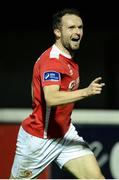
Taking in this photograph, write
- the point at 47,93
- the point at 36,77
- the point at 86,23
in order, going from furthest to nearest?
the point at 86,23, the point at 36,77, the point at 47,93

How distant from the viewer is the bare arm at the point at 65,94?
16.5ft

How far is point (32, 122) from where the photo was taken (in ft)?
18.7

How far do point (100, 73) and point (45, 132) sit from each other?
11.6 ft

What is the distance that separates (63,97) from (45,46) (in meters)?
4.18

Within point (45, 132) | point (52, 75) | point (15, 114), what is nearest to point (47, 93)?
point (52, 75)

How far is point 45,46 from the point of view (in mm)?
9320

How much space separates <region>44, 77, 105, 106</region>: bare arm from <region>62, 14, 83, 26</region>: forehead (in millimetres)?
522

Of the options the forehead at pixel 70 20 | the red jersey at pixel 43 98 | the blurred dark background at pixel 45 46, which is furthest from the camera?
the blurred dark background at pixel 45 46

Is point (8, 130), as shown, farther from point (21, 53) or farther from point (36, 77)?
point (21, 53)

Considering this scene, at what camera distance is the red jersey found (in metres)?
5.42

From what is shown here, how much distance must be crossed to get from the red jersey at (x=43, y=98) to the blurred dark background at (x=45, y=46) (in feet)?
10.6

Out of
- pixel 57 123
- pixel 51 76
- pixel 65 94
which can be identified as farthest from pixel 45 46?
pixel 65 94

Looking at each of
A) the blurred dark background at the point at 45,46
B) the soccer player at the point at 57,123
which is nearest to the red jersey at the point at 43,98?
the soccer player at the point at 57,123

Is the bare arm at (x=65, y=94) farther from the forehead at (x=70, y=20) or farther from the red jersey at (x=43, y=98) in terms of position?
the forehead at (x=70, y=20)
